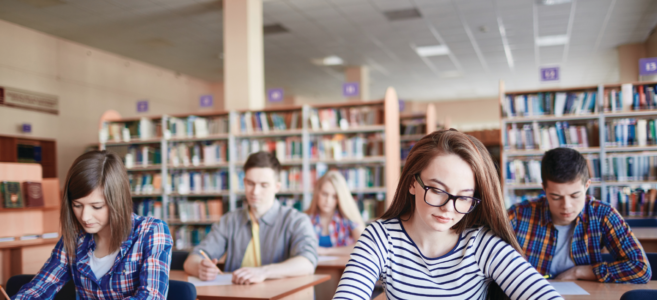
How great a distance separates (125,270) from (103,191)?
30 cm

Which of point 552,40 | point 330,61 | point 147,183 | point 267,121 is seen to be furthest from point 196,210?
point 552,40

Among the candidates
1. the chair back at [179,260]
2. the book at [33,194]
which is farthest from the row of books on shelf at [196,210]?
the chair back at [179,260]

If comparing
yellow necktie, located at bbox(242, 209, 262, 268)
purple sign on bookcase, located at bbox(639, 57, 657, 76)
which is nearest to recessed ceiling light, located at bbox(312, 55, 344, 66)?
purple sign on bookcase, located at bbox(639, 57, 657, 76)

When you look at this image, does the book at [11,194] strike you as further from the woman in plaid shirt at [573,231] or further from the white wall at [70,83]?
the woman in plaid shirt at [573,231]

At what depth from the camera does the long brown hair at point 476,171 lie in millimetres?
1272

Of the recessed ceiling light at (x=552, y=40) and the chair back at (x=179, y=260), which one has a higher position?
the recessed ceiling light at (x=552, y=40)

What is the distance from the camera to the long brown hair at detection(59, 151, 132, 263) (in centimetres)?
169

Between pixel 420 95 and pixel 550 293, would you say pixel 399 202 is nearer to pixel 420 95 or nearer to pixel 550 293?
pixel 550 293

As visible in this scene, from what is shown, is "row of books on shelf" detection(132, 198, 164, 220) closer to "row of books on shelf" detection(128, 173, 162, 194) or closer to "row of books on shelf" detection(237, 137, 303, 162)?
"row of books on shelf" detection(128, 173, 162, 194)

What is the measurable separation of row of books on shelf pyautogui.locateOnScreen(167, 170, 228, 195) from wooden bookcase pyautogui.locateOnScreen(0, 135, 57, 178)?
114 inches

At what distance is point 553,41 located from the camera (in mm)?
8914

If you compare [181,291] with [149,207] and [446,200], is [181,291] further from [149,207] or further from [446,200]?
[149,207]

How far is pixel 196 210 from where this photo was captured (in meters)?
6.39

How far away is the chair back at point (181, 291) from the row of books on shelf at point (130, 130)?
5280 mm
